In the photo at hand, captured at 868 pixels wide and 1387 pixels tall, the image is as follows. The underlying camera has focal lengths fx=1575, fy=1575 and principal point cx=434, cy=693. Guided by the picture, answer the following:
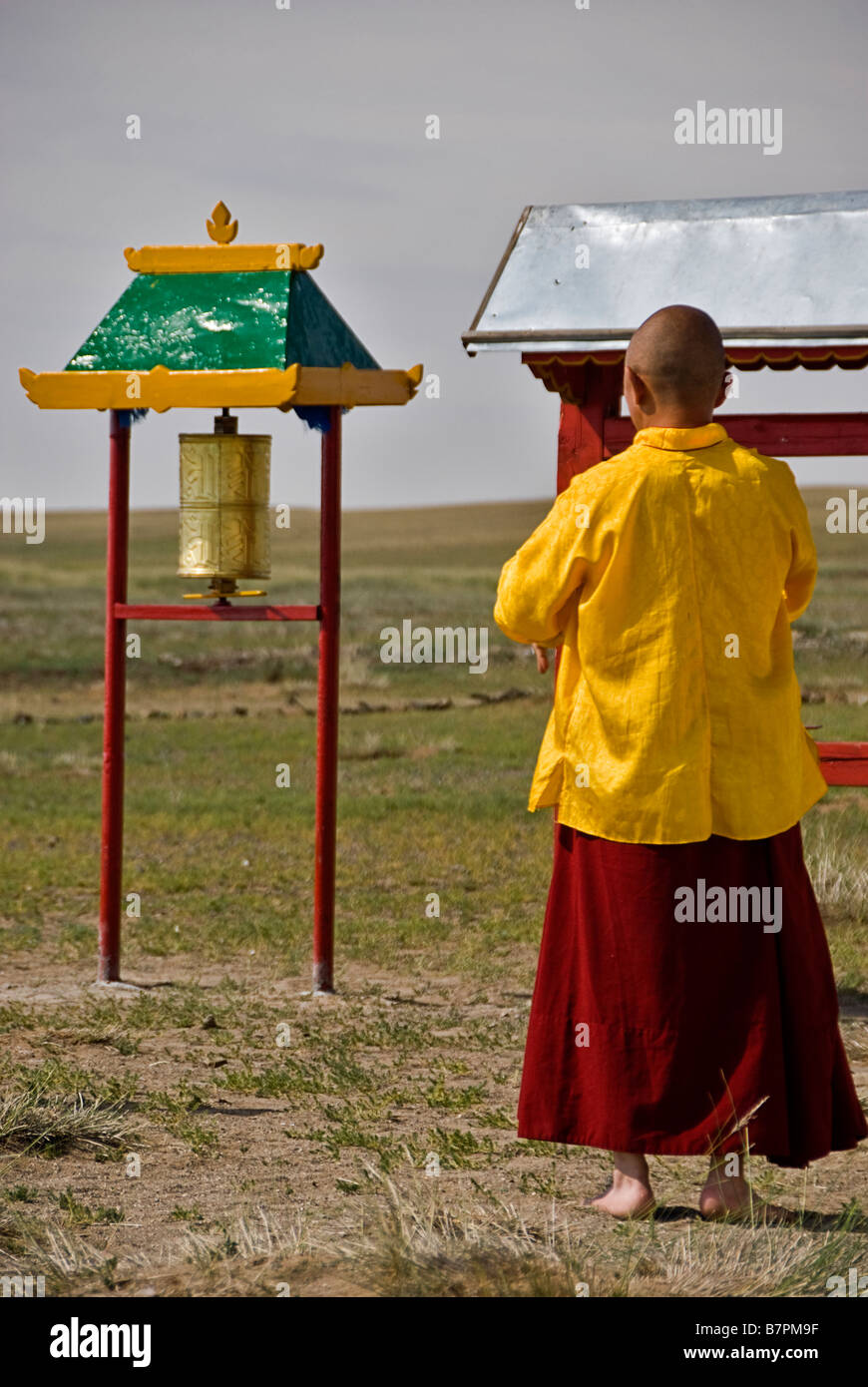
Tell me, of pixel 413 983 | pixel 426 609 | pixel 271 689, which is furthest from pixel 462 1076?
pixel 426 609

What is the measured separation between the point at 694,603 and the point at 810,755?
0.52m

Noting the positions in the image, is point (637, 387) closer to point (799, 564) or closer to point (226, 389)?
point (799, 564)

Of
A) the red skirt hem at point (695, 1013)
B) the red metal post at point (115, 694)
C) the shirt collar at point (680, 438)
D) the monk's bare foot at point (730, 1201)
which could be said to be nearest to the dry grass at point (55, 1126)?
the red skirt hem at point (695, 1013)

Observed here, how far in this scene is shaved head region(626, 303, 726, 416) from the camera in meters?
3.61

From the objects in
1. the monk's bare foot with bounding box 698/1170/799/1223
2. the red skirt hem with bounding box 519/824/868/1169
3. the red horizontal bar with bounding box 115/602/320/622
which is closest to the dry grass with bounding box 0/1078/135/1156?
the red skirt hem with bounding box 519/824/868/1169

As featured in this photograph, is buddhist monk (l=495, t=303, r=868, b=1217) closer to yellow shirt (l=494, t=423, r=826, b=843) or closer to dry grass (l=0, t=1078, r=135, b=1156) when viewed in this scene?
yellow shirt (l=494, t=423, r=826, b=843)

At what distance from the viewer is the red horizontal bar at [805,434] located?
571 cm

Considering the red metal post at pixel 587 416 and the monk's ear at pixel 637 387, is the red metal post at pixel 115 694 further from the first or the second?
the monk's ear at pixel 637 387

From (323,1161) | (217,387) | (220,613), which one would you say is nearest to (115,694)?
(220,613)

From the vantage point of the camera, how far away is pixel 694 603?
11.7ft

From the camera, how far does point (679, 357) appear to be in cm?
362

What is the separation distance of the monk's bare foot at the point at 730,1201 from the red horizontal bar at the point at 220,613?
10.9 ft
